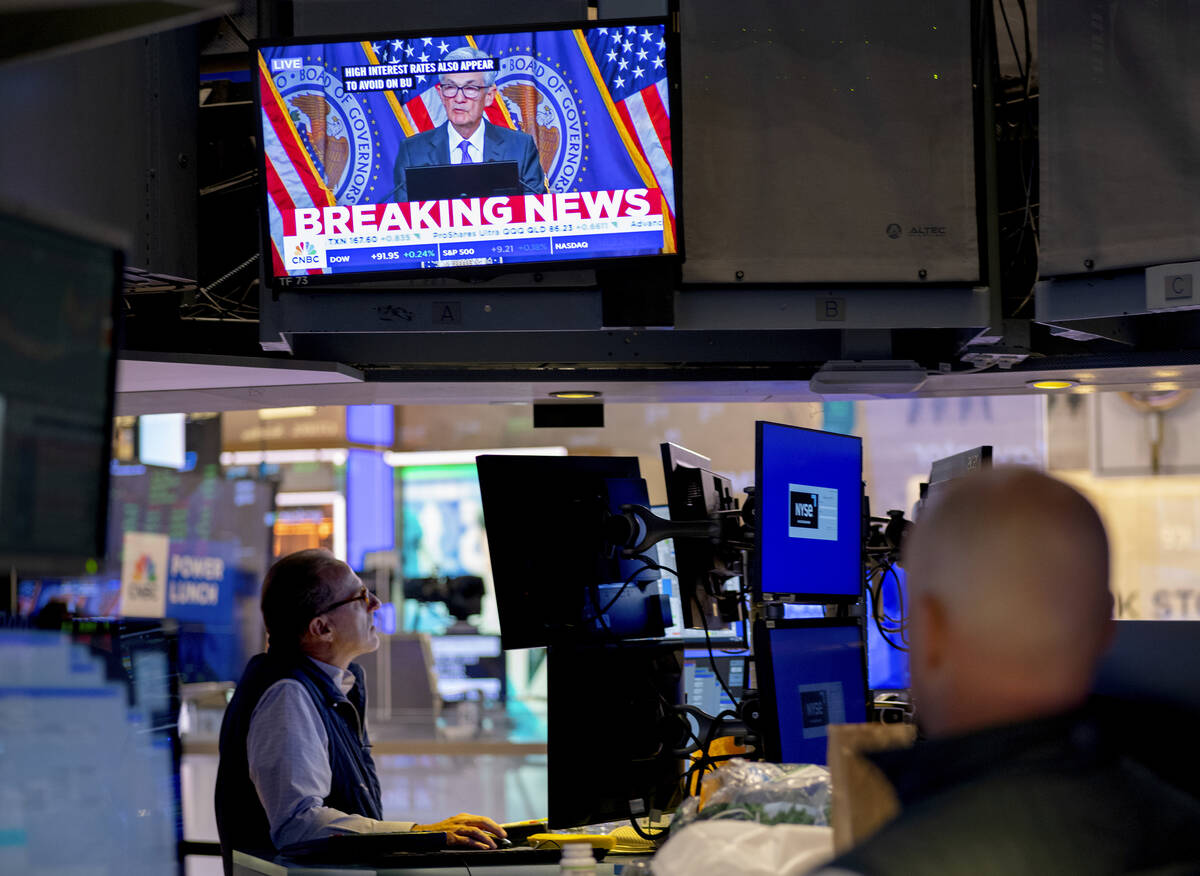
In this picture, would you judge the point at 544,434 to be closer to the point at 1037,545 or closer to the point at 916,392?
the point at 916,392

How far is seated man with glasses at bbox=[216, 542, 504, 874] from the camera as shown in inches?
107

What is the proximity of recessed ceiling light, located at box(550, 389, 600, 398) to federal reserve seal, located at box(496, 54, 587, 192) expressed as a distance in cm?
121

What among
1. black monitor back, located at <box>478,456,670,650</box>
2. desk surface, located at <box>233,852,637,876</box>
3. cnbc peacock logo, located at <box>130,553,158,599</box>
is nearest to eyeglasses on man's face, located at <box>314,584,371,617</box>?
black monitor back, located at <box>478,456,670,650</box>

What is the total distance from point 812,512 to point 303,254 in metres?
1.50

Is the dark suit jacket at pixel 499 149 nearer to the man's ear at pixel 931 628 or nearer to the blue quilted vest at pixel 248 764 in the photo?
the blue quilted vest at pixel 248 764

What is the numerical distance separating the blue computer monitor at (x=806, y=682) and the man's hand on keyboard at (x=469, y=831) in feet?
2.43

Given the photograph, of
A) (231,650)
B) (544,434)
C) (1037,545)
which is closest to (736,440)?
(544,434)

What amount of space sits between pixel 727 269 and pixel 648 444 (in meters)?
7.41

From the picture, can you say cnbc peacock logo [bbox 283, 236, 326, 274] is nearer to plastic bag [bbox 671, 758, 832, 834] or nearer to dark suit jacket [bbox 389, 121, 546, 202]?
dark suit jacket [bbox 389, 121, 546, 202]

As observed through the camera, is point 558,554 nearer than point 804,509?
No

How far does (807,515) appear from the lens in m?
2.59

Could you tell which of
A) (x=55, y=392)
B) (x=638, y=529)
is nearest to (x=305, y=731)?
(x=638, y=529)

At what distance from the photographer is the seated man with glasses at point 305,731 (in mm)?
2709
